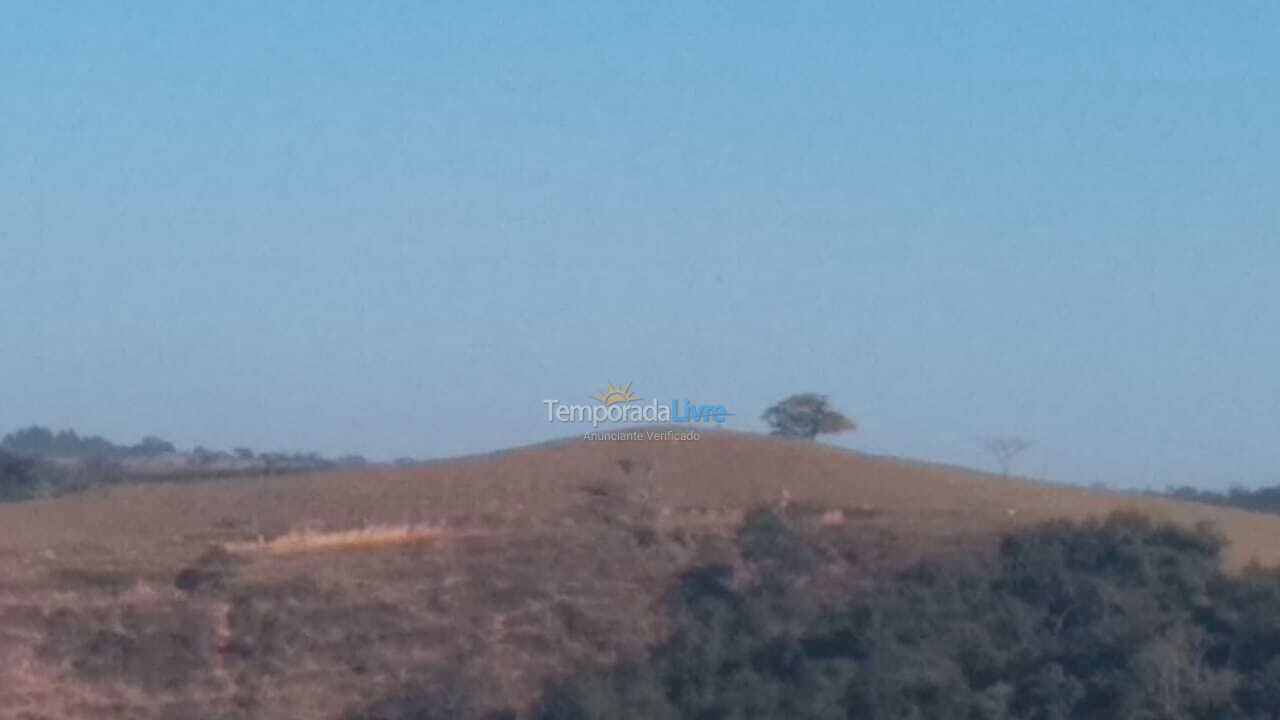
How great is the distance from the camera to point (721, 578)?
24906 millimetres

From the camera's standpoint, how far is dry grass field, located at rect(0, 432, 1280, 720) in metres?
22.8

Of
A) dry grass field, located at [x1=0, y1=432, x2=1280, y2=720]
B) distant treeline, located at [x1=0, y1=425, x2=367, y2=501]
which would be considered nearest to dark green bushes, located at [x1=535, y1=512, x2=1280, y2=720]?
dry grass field, located at [x1=0, y1=432, x2=1280, y2=720]

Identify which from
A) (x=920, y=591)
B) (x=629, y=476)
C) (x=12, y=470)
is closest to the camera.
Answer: (x=920, y=591)

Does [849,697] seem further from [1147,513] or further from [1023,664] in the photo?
[1147,513]

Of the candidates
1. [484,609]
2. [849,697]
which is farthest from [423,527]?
[849,697]

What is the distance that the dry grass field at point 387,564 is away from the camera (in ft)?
74.6

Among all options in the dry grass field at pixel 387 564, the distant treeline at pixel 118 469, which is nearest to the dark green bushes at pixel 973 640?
the dry grass field at pixel 387 564

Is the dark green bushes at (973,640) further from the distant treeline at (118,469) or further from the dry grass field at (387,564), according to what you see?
the distant treeline at (118,469)

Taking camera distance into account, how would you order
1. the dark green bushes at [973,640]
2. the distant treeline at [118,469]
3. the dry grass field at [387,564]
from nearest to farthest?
the dry grass field at [387,564] < the dark green bushes at [973,640] < the distant treeline at [118,469]

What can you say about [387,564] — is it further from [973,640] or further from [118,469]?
[118,469]

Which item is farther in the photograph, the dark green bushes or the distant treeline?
the distant treeline

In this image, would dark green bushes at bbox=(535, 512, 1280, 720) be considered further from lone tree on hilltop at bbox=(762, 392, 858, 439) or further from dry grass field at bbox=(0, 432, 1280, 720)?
lone tree on hilltop at bbox=(762, 392, 858, 439)

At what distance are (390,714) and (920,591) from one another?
21.6ft

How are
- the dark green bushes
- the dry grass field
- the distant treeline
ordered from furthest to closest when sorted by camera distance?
the distant treeline < the dark green bushes < the dry grass field
